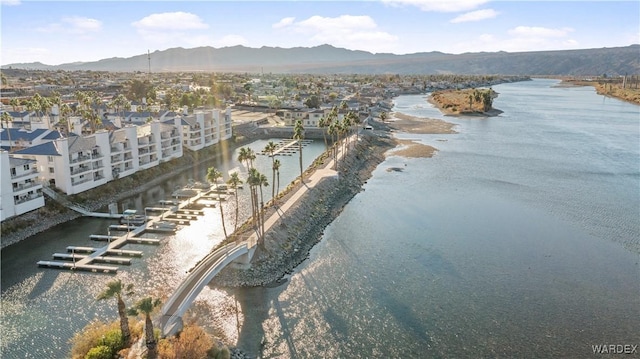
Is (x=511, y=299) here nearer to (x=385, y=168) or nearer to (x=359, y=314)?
(x=359, y=314)

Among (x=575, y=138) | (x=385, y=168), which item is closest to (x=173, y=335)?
(x=385, y=168)

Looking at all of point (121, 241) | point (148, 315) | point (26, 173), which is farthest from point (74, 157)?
point (148, 315)

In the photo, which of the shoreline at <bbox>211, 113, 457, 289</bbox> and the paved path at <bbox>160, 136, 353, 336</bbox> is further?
the shoreline at <bbox>211, 113, 457, 289</bbox>

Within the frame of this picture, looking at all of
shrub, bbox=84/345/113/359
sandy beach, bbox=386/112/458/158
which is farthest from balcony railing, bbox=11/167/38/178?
sandy beach, bbox=386/112/458/158

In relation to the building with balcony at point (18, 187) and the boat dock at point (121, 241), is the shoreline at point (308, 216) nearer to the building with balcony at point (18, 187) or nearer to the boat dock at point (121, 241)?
the boat dock at point (121, 241)

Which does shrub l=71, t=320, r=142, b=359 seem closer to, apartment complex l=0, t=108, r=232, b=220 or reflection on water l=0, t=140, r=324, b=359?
reflection on water l=0, t=140, r=324, b=359

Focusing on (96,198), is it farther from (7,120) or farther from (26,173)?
(7,120)

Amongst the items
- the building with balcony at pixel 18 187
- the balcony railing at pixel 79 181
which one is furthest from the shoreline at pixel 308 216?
the balcony railing at pixel 79 181
